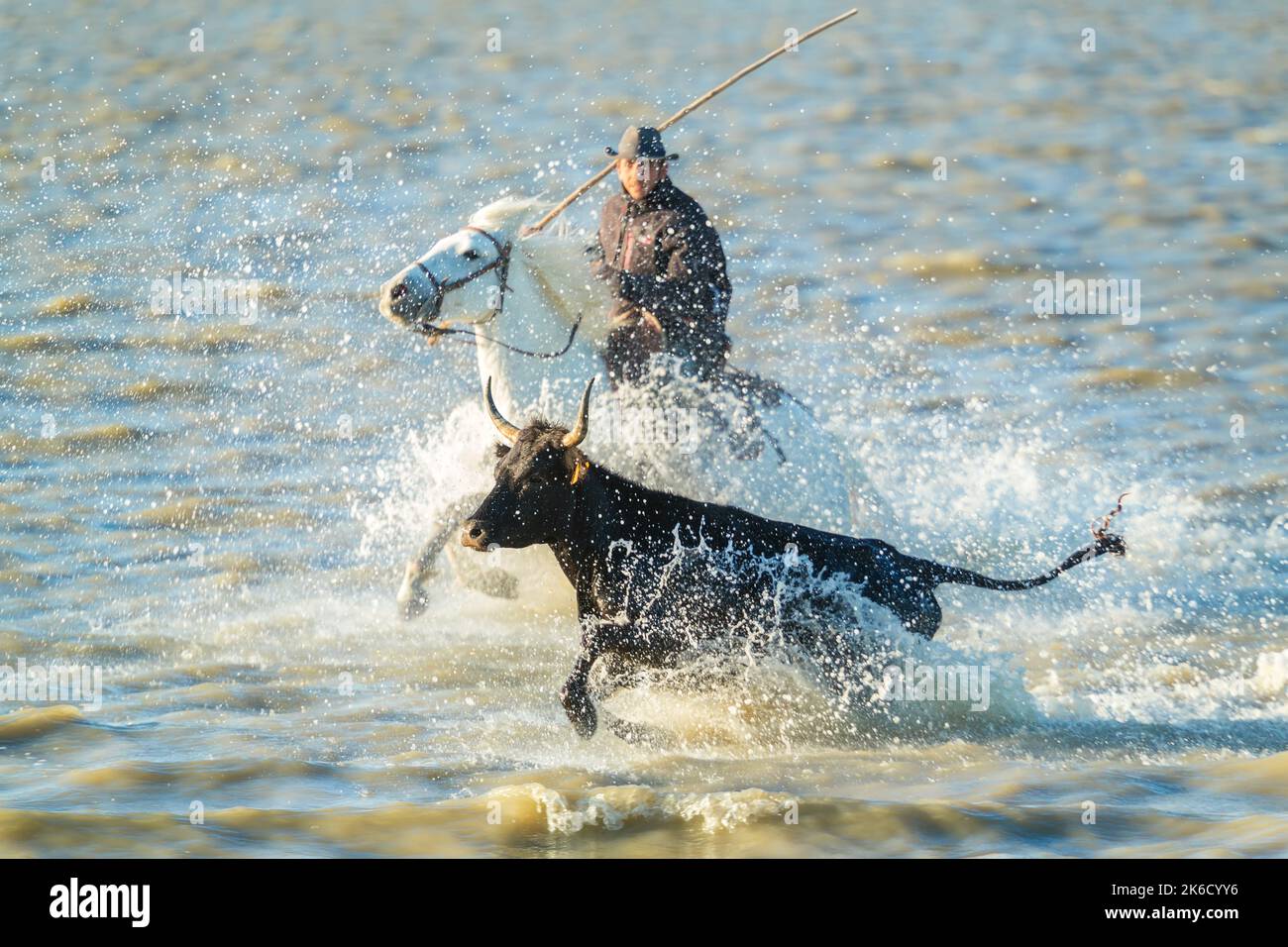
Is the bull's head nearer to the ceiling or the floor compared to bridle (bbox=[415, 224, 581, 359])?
nearer to the floor

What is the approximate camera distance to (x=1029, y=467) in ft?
33.0

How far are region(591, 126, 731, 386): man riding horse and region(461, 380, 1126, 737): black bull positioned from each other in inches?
42.3

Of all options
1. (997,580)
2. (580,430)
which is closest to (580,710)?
(580,430)

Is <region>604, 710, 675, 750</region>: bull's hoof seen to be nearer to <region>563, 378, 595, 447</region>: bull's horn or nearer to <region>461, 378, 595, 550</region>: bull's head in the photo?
<region>461, 378, 595, 550</region>: bull's head

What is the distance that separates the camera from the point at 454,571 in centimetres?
778

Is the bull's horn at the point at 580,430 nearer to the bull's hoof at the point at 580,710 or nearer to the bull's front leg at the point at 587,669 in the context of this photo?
the bull's front leg at the point at 587,669

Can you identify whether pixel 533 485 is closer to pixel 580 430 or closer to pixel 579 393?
pixel 580 430

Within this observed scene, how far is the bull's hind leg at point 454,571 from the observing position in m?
7.53

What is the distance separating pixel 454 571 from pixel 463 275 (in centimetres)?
140

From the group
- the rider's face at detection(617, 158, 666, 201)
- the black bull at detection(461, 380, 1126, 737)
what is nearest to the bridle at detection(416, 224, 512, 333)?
the rider's face at detection(617, 158, 666, 201)

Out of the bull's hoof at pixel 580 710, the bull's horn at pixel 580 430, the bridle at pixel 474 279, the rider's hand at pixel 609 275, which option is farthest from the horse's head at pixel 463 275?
the bull's hoof at pixel 580 710

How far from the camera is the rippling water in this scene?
18.9ft

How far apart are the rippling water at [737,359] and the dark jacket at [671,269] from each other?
975 millimetres
